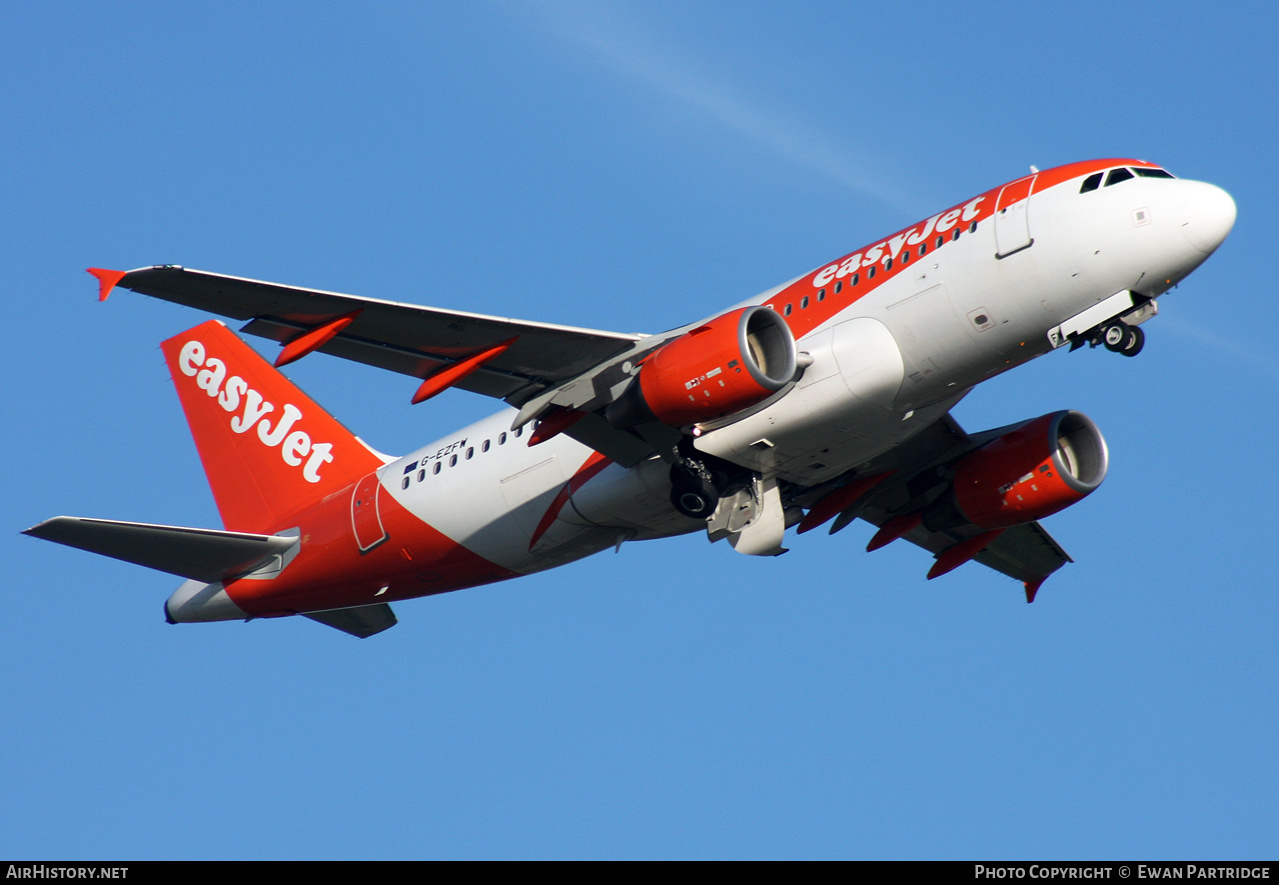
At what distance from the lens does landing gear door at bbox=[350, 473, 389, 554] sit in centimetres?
2947

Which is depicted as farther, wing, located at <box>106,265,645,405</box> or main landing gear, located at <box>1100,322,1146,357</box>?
main landing gear, located at <box>1100,322,1146,357</box>

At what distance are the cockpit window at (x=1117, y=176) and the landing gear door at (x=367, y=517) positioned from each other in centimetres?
1559

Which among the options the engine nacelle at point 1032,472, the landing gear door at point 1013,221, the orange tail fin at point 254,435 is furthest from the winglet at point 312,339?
the engine nacelle at point 1032,472

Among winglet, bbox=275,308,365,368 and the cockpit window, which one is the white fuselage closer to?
the cockpit window

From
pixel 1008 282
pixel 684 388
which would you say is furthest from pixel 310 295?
pixel 1008 282

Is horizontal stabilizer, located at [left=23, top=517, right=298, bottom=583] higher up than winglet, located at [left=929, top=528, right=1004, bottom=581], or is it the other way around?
winglet, located at [left=929, top=528, right=1004, bottom=581]

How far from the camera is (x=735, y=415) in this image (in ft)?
80.9

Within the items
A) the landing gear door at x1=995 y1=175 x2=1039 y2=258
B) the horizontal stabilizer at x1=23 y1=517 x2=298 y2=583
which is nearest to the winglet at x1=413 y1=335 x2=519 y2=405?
the horizontal stabilizer at x1=23 y1=517 x2=298 y2=583

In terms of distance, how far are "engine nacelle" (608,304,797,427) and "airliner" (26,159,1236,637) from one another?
38 mm

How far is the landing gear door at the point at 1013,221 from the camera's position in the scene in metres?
23.9

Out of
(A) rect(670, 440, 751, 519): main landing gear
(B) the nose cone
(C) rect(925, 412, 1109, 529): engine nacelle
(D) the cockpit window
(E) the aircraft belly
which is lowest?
(A) rect(670, 440, 751, 519): main landing gear

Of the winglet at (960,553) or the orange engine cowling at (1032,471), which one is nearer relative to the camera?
the orange engine cowling at (1032,471)

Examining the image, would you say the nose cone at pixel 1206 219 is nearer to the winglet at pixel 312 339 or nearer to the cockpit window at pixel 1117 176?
the cockpit window at pixel 1117 176
